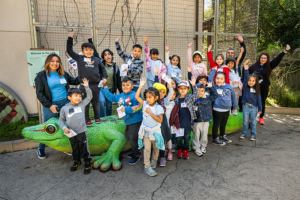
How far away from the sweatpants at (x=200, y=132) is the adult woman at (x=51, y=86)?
2.42 m

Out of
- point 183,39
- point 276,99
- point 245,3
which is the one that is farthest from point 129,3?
point 276,99

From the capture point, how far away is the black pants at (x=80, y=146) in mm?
3223

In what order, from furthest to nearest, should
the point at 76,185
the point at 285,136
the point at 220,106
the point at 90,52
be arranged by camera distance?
the point at 285,136 → the point at 220,106 → the point at 90,52 → the point at 76,185

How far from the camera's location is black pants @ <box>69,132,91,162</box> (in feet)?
10.6

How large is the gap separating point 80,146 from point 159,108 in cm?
142

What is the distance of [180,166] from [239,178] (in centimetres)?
90

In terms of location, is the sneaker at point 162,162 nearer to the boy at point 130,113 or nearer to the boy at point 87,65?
the boy at point 130,113

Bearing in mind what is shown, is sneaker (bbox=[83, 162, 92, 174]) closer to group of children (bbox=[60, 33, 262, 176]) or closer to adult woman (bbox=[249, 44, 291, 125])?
group of children (bbox=[60, 33, 262, 176])

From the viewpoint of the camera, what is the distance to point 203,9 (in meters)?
8.16

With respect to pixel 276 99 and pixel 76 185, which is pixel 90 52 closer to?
pixel 76 185

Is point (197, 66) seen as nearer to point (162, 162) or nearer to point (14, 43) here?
point (162, 162)

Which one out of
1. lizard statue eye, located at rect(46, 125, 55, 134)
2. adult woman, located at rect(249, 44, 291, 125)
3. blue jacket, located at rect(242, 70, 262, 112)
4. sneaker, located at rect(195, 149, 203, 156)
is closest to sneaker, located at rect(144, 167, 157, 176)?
sneaker, located at rect(195, 149, 203, 156)

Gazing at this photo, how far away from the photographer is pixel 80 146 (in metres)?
3.27

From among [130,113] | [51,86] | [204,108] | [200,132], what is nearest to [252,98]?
[204,108]
